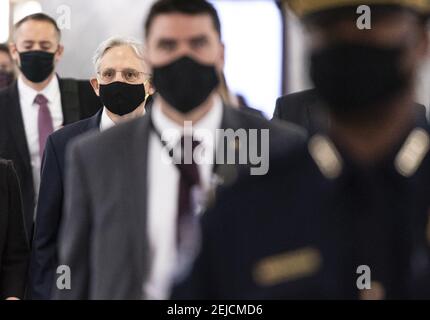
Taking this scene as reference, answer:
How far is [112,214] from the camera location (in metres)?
1.96

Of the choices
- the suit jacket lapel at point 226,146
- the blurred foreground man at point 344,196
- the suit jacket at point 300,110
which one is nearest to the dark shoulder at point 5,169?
the suit jacket lapel at point 226,146

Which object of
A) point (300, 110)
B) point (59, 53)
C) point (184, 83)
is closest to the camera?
point (184, 83)

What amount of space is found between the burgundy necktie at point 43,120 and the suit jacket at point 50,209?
0.23 feet

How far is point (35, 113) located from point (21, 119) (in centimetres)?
4

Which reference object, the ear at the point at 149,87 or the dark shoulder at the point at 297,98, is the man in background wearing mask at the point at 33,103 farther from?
the dark shoulder at the point at 297,98

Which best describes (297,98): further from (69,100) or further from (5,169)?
(5,169)

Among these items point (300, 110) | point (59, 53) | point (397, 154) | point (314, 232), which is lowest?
point (314, 232)

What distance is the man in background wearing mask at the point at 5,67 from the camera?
7.92 feet

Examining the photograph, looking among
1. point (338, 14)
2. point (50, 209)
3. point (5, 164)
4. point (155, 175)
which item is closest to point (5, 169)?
point (5, 164)

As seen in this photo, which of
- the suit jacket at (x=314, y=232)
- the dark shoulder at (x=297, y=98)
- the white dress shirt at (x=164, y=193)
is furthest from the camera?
the dark shoulder at (x=297, y=98)

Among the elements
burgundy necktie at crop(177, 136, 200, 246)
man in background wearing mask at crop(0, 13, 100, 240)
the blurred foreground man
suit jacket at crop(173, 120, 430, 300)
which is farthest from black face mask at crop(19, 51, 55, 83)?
suit jacket at crop(173, 120, 430, 300)

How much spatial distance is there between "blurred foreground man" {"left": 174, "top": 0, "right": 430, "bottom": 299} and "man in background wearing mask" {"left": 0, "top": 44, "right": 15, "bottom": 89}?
3.95ft

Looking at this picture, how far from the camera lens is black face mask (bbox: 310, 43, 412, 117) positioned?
136cm

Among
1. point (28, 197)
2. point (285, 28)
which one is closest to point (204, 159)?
point (285, 28)
